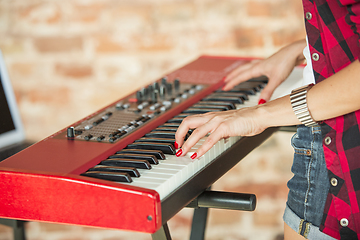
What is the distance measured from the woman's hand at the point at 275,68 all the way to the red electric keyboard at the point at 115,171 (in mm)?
182

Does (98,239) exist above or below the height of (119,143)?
below

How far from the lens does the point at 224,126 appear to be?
965mm

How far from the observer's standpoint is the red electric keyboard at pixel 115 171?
2.72ft

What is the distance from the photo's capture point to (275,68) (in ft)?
4.84

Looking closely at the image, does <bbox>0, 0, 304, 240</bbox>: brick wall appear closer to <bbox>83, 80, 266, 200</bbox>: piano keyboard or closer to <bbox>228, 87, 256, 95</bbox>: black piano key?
<bbox>228, 87, 256, 95</bbox>: black piano key

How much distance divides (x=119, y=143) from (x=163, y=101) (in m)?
0.35

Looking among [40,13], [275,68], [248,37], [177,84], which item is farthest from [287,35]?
[40,13]

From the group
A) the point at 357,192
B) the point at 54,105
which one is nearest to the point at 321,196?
the point at 357,192

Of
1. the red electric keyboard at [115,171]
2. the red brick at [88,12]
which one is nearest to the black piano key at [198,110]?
the red electric keyboard at [115,171]

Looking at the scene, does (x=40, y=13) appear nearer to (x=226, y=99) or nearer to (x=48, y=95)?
(x=48, y=95)

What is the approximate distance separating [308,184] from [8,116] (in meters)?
1.16

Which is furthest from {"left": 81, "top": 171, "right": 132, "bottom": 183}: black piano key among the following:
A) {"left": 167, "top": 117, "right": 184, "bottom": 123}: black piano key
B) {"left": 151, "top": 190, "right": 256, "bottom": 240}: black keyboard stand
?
{"left": 167, "top": 117, "right": 184, "bottom": 123}: black piano key

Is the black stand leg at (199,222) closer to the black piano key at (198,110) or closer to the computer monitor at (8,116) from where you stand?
the black piano key at (198,110)

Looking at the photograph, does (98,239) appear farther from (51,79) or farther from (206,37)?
(206,37)
